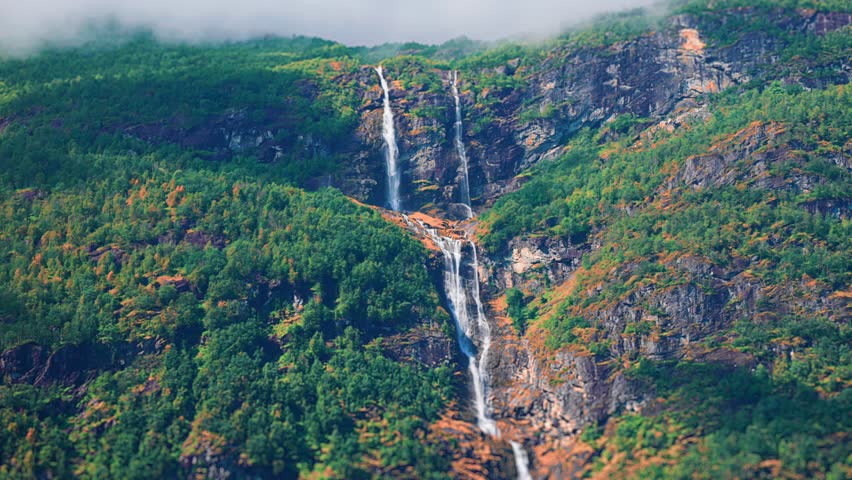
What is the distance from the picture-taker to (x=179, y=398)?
144 m

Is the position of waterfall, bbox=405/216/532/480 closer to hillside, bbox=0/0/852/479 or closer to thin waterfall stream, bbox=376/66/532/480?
thin waterfall stream, bbox=376/66/532/480

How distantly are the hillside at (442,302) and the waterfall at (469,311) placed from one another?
1.49 feet

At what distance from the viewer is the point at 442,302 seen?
564 feet

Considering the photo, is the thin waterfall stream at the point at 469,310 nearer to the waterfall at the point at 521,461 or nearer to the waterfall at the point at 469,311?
the waterfall at the point at 469,311

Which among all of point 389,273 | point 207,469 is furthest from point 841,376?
point 207,469

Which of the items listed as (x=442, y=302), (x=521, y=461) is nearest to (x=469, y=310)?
(x=442, y=302)

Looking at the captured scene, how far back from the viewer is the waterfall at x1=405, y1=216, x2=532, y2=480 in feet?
506

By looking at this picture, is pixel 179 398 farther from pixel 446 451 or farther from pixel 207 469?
pixel 446 451

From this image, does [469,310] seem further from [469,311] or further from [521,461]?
[521,461]

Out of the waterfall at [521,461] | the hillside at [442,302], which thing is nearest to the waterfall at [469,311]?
the hillside at [442,302]

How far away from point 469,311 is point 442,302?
13.8 ft

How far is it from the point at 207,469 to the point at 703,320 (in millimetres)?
65523

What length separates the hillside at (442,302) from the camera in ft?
448

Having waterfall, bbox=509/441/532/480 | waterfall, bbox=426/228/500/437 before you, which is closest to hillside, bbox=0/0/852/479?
waterfall, bbox=426/228/500/437
